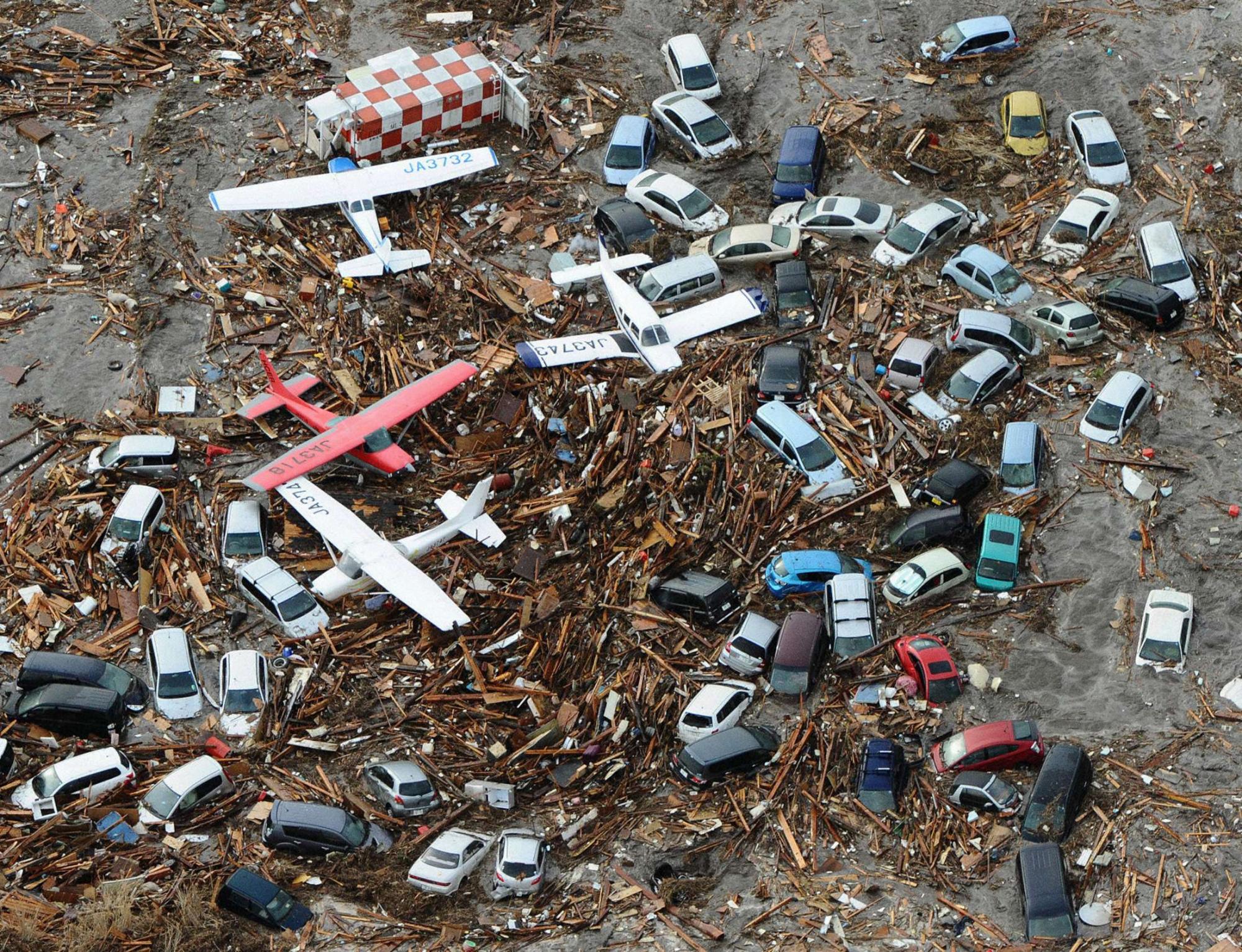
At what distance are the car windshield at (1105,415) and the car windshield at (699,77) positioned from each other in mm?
10819

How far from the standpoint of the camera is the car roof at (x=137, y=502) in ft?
66.1

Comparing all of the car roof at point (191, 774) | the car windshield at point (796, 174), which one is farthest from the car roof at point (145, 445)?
the car windshield at point (796, 174)

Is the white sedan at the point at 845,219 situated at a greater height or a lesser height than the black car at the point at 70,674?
greater

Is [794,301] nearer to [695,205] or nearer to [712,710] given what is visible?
[695,205]

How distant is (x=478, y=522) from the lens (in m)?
20.5

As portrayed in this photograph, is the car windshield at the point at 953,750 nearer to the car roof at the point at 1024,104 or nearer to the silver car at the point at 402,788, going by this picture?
the silver car at the point at 402,788

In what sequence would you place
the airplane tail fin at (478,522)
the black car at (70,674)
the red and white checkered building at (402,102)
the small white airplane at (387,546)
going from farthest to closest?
the red and white checkered building at (402,102), the airplane tail fin at (478,522), the small white airplane at (387,546), the black car at (70,674)

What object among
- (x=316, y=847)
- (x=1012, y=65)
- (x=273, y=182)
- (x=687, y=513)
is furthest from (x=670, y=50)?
(x=316, y=847)

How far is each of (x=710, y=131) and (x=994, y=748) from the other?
14.1 m

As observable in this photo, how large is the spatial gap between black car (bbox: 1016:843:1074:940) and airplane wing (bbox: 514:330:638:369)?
1073 centimetres

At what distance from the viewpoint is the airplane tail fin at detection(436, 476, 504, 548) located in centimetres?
2039

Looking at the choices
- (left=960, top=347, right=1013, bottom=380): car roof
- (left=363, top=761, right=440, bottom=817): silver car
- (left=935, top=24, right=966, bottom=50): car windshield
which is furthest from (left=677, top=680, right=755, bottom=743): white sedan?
(left=935, top=24, right=966, bottom=50): car windshield

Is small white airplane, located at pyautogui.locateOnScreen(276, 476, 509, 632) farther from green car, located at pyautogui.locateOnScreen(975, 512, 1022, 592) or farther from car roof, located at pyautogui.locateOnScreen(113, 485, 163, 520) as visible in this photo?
green car, located at pyautogui.locateOnScreen(975, 512, 1022, 592)

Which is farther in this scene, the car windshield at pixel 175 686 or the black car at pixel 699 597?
→ the black car at pixel 699 597
